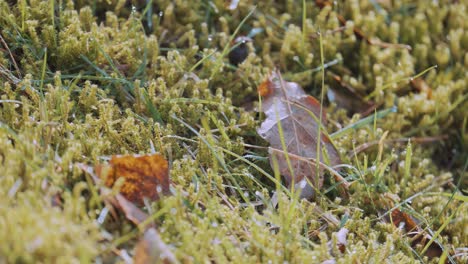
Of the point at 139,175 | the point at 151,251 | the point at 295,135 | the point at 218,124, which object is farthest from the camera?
the point at 295,135

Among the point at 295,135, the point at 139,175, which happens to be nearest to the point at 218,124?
the point at 295,135

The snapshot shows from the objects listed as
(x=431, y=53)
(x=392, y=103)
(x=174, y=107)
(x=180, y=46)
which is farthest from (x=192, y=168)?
(x=431, y=53)

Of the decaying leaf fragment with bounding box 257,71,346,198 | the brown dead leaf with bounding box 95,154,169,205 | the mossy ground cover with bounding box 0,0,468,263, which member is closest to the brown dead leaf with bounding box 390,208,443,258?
the mossy ground cover with bounding box 0,0,468,263

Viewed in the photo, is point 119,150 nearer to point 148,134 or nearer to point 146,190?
point 148,134

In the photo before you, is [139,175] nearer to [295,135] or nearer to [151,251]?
[151,251]

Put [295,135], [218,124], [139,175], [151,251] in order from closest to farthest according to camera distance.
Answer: [151,251] < [139,175] < [218,124] < [295,135]

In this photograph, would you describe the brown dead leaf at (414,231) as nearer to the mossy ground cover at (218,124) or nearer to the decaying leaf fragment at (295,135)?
the mossy ground cover at (218,124)
